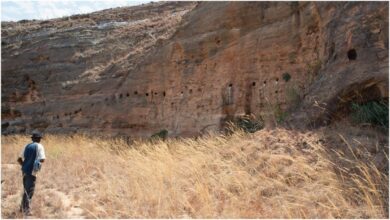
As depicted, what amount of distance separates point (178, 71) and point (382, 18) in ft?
33.7

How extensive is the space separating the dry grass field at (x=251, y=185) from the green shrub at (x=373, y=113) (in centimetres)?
42

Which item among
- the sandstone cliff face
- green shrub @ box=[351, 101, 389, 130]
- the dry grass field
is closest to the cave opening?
the sandstone cliff face

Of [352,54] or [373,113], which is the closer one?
[373,113]

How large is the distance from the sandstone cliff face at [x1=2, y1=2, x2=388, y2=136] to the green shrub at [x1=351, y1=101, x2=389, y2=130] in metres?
0.29

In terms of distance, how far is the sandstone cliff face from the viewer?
7.57 metres

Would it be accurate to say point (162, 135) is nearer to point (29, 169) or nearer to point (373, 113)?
point (29, 169)

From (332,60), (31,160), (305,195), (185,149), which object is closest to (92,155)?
(185,149)

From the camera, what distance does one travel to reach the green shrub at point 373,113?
21.0 feet

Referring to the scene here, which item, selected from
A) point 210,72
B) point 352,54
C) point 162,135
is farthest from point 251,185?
point 162,135

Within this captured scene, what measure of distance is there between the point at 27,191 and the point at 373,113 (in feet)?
19.0

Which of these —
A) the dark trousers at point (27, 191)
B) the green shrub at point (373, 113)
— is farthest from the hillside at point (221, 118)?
the dark trousers at point (27, 191)

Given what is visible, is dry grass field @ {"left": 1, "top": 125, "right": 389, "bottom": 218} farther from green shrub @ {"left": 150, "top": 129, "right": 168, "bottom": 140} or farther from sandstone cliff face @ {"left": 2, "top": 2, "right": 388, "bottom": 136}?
green shrub @ {"left": 150, "top": 129, "right": 168, "bottom": 140}

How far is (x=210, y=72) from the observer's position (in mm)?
15266

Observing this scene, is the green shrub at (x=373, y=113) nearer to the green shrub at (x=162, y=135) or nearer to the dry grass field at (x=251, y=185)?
the dry grass field at (x=251, y=185)
